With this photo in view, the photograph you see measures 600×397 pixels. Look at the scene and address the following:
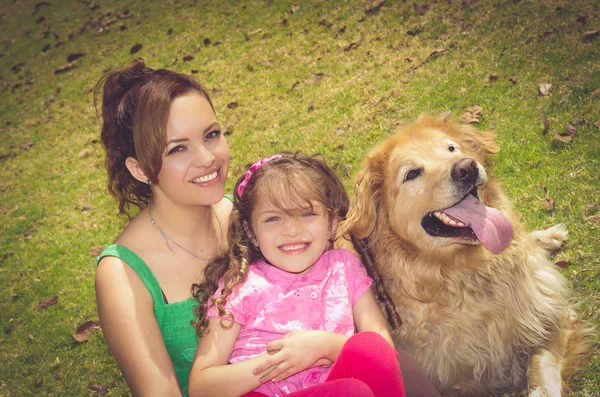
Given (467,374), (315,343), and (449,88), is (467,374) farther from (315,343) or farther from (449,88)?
(449,88)

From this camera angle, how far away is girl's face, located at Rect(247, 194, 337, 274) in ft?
10.1

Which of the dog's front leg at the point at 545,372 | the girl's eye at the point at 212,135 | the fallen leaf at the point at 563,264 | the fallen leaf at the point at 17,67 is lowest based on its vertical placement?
the fallen leaf at the point at 563,264

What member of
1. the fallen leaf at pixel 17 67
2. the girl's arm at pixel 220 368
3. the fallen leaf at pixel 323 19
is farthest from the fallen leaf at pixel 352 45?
the fallen leaf at pixel 17 67

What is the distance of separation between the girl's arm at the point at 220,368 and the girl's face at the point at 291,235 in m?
0.47

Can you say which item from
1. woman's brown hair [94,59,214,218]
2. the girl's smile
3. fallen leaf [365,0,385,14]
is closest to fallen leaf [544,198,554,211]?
the girl's smile

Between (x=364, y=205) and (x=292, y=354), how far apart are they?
112cm

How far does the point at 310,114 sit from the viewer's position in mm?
6621

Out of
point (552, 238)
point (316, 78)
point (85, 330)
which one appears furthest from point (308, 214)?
point (316, 78)

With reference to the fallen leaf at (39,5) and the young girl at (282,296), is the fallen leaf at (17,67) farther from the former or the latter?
the young girl at (282,296)

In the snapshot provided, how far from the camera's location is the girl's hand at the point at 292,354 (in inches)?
107

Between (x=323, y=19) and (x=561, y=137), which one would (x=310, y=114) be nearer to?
(x=323, y=19)

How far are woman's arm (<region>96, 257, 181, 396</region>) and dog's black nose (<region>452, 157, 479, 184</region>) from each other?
2000 millimetres

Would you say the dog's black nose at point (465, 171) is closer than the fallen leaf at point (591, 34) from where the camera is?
Yes

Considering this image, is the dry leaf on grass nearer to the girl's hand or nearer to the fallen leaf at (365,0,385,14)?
the fallen leaf at (365,0,385,14)
